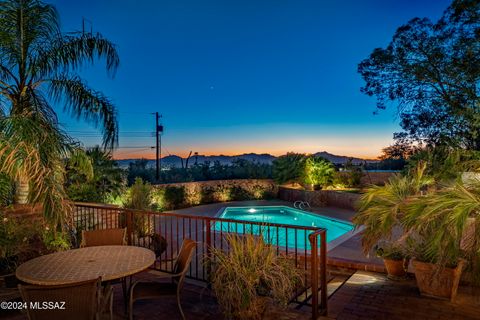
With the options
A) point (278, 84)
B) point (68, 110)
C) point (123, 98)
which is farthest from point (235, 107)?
point (68, 110)

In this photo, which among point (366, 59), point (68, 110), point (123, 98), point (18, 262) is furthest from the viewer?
point (123, 98)

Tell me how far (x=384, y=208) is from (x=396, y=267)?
1024mm

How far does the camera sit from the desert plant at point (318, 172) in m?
12.9

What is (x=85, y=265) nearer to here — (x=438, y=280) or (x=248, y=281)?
(x=248, y=281)

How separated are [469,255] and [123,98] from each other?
17018mm

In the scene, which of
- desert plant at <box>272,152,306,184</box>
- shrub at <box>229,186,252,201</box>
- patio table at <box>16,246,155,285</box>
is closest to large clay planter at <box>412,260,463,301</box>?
patio table at <box>16,246,155,285</box>

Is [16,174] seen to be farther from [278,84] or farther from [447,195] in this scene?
[278,84]

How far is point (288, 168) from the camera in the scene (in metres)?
14.5

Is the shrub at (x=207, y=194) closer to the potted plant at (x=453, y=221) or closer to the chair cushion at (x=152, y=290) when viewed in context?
the chair cushion at (x=152, y=290)

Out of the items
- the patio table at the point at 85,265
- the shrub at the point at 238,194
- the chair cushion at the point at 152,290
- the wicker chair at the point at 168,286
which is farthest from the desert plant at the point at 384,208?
the shrub at the point at 238,194

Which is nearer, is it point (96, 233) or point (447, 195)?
point (447, 195)

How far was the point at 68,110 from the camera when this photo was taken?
508 cm

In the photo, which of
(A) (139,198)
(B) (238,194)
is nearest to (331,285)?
(A) (139,198)

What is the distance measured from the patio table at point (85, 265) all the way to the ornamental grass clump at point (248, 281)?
2.29 ft
